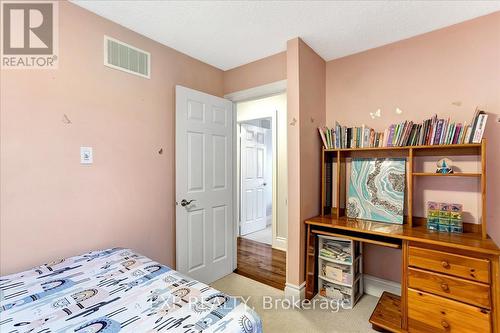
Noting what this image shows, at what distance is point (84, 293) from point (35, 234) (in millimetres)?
675

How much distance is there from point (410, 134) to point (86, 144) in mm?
2604

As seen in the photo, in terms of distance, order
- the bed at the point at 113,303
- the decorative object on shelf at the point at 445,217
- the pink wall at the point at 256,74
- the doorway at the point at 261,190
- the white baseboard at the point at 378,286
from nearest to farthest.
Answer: the bed at the point at 113,303, the decorative object on shelf at the point at 445,217, the white baseboard at the point at 378,286, the pink wall at the point at 256,74, the doorway at the point at 261,190

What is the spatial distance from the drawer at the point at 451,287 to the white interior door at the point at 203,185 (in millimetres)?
1815

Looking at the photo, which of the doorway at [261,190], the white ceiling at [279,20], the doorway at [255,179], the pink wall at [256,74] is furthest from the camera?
the doorway at [255,179]

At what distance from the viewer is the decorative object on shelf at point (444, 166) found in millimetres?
1880

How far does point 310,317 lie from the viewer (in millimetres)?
2018

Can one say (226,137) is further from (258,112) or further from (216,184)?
(258,112)

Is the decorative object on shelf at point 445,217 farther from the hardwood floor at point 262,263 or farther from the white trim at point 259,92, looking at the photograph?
the white trim at point 259,92

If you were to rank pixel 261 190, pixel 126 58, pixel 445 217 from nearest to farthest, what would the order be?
pixel 445 217 < pixel 126 58 < pixel 261 190

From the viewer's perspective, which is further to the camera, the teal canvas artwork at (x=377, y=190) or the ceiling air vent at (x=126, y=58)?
the teal canvas artwork at (x=377, y=190)

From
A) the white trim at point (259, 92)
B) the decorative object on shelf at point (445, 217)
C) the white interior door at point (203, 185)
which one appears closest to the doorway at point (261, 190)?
the white trim at point (259, 92)

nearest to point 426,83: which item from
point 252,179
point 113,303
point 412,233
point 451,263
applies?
point 412,233

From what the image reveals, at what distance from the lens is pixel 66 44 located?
1.67 meters

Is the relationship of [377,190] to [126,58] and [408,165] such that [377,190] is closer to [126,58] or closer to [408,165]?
[408,165]
